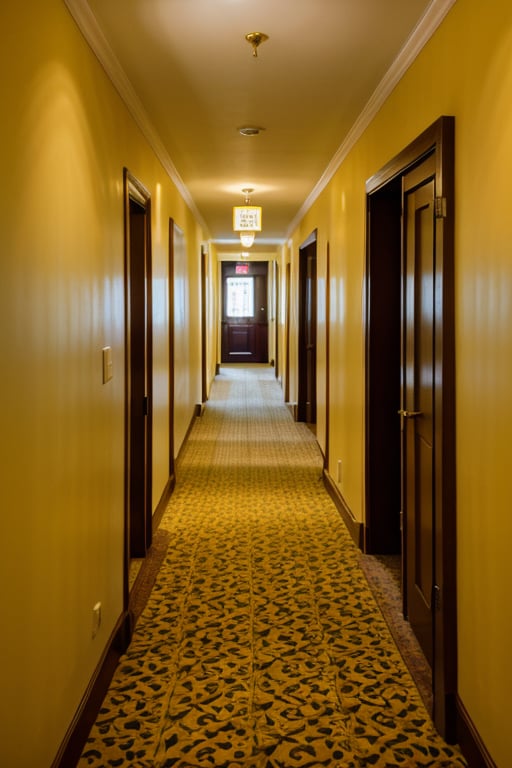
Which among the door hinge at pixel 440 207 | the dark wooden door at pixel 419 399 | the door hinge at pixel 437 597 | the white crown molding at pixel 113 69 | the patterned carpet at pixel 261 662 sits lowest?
the patterned carpet at pixel 261 662

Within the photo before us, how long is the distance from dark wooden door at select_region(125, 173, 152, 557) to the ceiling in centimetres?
67

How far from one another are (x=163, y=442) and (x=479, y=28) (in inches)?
160

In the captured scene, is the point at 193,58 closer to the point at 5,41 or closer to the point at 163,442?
the point at 5,41

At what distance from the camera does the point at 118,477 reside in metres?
3.53

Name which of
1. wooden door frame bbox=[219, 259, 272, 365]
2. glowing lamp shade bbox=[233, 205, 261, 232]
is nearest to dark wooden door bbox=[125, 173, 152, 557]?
glowing lamp shade bbox=[233, 205, 261, 232]

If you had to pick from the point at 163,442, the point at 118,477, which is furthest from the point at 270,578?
the point at 163,442

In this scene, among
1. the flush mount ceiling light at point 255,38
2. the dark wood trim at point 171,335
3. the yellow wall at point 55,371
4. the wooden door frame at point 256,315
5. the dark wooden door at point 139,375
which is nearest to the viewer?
the yellow wall at point 55,371

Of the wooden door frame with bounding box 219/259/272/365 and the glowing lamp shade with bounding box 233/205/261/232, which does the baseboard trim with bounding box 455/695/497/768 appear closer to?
the glowing lamp shade with bounding box 233/205/261/232

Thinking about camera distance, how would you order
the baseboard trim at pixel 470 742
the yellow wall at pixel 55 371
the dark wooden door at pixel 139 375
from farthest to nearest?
the dark wooden door at pixel 139 375
the baseboard trim at pixel 470 742
the yellow wall at pixel 55 371

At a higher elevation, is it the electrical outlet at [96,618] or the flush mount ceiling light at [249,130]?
the flush mount ceiling light at [249,130]

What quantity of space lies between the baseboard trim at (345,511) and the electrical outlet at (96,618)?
7.38 ft

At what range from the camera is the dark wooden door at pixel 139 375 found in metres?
4.61

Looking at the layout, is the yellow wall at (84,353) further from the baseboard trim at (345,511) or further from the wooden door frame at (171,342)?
the wooden door frame at (171,342)

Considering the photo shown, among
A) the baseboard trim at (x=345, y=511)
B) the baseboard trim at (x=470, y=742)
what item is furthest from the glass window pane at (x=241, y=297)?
the baseboard trim at (x=470, y=742)
